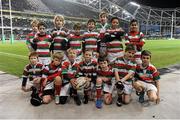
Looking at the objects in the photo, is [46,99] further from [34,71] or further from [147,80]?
[147,80]

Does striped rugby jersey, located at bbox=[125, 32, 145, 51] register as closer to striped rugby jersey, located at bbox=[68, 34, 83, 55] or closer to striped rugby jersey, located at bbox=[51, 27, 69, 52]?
striped rugby jersey, located at bbox=[68, 34, 83, 55]

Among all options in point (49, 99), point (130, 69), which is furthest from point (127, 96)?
point (49, 99)

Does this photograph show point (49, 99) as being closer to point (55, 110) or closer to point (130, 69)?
point (55, 110)

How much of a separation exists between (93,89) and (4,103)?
167cm

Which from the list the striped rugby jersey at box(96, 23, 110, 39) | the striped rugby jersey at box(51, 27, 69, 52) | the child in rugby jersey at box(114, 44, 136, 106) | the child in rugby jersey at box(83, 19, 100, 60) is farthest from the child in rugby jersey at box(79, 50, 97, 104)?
the striped rugby jersey at box(96, 23, 110, 39)

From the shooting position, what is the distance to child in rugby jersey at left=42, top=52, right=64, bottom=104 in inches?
209

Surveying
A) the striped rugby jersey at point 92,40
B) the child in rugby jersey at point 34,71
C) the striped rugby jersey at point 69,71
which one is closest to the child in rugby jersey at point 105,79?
the striped rugby jersey at point 69,71

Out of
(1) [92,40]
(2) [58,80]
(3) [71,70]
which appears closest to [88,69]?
(3) [71,70]

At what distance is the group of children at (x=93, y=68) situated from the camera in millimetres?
5219

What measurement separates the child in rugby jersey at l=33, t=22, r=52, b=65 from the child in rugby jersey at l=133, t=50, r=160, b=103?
6.60 feet

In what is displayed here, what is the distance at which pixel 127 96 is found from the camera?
5.18m

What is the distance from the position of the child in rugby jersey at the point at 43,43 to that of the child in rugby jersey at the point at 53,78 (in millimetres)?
682

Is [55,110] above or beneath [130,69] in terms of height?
beneath

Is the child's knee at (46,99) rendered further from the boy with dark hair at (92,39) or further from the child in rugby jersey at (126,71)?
the boy with dark hair at (92,39)
